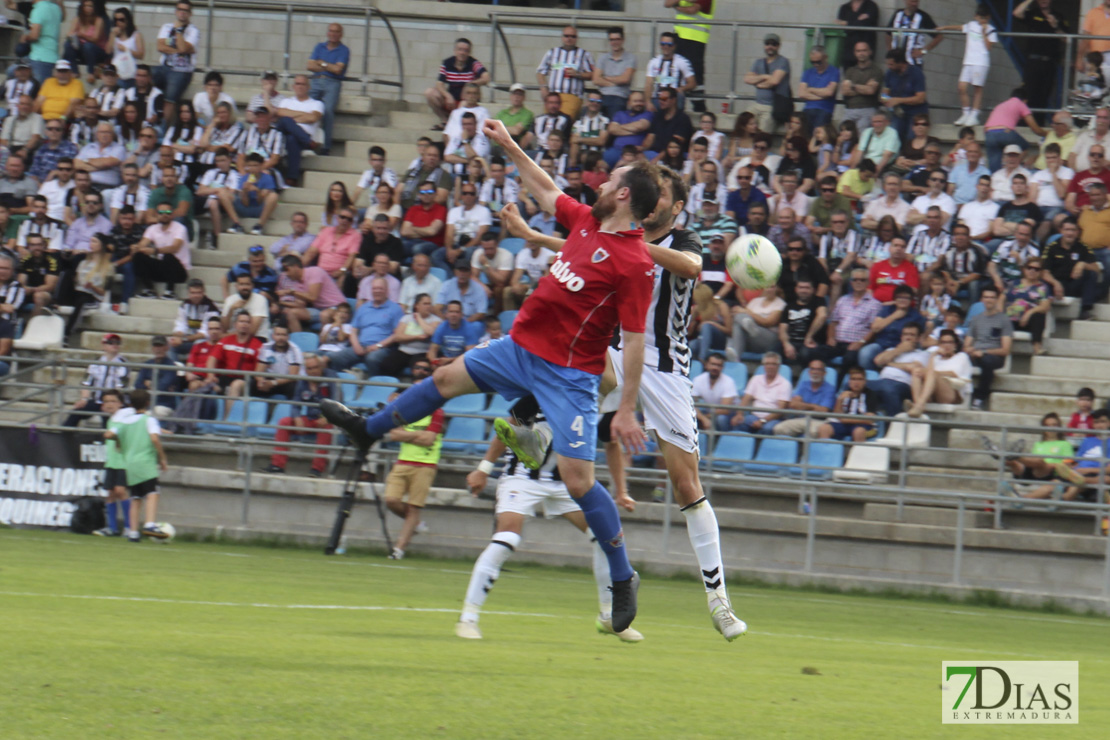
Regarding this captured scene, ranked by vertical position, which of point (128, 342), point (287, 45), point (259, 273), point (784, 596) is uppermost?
point (287, 45)

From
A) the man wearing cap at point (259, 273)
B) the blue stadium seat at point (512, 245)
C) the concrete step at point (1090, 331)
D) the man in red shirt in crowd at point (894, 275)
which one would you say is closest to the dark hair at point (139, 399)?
the man wearing cap at point (259, 273)

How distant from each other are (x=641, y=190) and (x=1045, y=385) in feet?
37.3

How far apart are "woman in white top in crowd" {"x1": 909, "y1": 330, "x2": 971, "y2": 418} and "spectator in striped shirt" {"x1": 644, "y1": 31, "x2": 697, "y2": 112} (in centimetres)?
659

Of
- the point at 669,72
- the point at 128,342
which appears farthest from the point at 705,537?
the point at 669,72

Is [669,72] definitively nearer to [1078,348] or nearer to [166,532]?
[1078,348]

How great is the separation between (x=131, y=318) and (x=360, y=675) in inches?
592

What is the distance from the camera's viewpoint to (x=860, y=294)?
57.5ft

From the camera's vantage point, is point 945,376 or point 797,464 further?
point 945,376

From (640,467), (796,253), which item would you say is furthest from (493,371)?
(796,253)

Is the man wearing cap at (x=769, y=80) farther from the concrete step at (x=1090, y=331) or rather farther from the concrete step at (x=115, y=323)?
the concrete step at (x=115, y=323)

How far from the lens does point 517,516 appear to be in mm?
9773

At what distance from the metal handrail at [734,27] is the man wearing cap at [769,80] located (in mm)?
285

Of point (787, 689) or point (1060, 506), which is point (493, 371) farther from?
point (1060, 506)

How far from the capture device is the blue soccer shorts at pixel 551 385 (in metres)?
7.69
